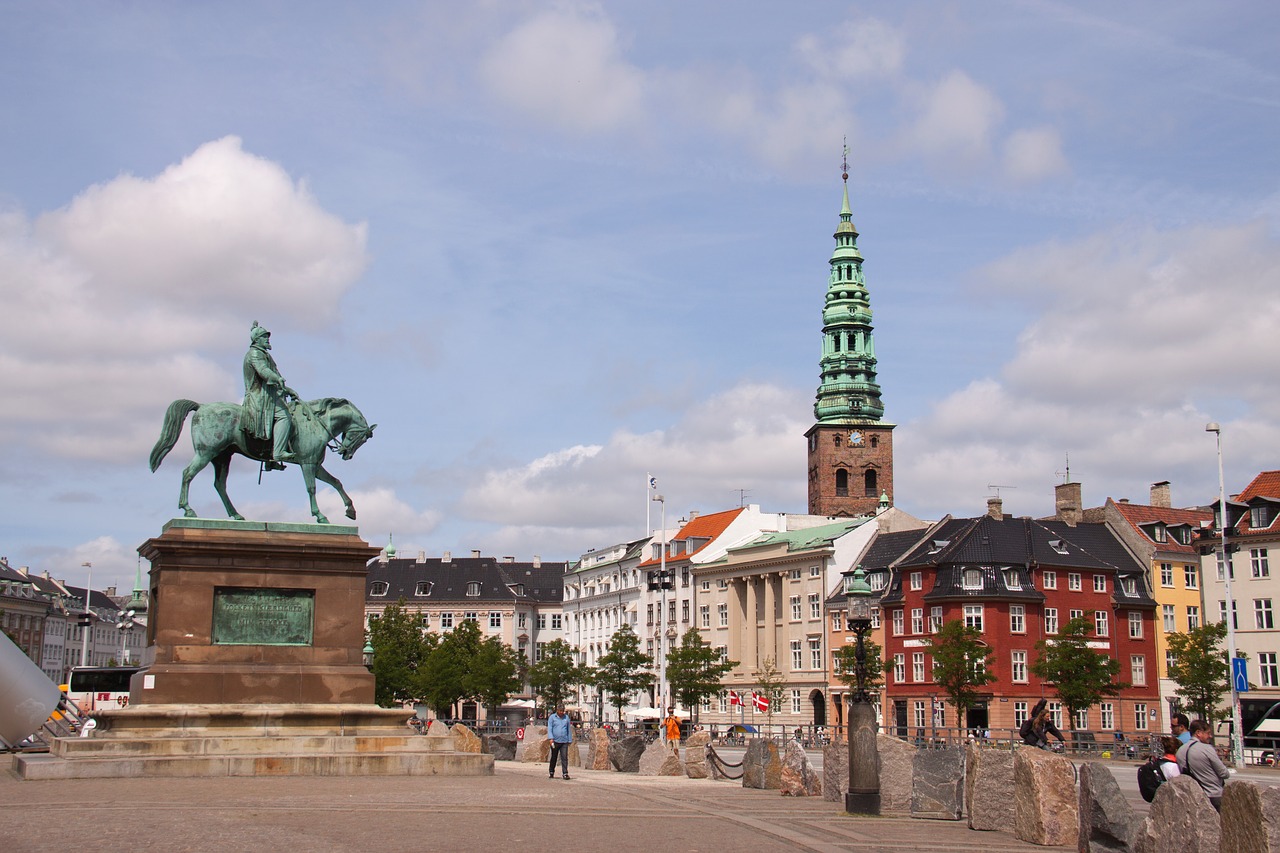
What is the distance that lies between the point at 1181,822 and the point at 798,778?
13.6 metres

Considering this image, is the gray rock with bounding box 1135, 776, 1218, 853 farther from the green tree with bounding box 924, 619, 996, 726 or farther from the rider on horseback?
Result: the green tree with bounding box 924, 619, 996, 726

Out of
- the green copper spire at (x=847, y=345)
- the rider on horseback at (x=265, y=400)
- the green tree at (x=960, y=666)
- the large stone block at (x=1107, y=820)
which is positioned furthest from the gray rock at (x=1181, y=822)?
the green copper spire at (x=847, y=345)

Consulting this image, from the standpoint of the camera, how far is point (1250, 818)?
1304 centimetres

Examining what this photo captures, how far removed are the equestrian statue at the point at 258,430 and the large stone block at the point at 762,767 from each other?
31.6 ft

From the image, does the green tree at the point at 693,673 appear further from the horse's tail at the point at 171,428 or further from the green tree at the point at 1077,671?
the horse's tail at the point at 171,428

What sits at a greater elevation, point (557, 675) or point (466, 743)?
point (557, 675)

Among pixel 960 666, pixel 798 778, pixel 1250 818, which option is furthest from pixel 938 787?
pixel 960 666

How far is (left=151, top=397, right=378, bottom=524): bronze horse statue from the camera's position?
31328mm

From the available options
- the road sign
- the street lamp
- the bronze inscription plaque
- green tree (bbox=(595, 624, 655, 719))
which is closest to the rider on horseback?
the bronze inscription plaque

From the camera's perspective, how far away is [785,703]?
309 feet

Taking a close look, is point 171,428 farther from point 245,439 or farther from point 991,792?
point 991,792

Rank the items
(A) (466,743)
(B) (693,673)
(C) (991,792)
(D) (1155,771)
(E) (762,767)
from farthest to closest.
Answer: (B) (693,673) → (A) (466,743) → (E) (762,767) → (C) (991,792) → (D) (1155,771)

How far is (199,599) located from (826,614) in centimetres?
6681

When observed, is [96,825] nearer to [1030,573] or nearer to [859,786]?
[859,786]
